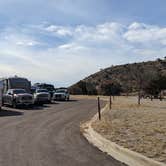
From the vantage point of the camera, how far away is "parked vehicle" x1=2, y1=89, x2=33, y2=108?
4031 cm

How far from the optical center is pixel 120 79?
4040 inches

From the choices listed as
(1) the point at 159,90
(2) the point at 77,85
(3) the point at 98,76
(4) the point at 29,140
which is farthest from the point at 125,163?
(3) the point at 98,76

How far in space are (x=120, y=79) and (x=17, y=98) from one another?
64.0 m

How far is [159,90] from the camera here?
6097cm

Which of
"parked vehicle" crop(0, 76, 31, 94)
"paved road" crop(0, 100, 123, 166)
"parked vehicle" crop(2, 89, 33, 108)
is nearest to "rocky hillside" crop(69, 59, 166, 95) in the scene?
"parked vehicle" crop(0, 76, 31, 94)

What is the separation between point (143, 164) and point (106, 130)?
21.4 feet

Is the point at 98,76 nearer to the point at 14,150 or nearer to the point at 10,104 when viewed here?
the point at 10,104

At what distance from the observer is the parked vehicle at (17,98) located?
4031 centimetres

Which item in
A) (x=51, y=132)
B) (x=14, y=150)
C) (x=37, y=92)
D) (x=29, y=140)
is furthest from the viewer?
(x=37, y=92)

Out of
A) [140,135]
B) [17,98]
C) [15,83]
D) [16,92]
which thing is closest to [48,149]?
[140,135]

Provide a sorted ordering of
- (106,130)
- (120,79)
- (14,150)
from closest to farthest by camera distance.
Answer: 1. (14,150)
2. (106,130)
3. (120,79)

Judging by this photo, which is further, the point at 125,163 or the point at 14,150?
the point at 14,150

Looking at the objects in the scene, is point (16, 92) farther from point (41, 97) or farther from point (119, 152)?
point (119, 152)

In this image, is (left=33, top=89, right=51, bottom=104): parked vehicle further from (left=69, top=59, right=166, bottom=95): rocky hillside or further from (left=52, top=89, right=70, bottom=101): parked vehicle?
(left=69, top=59, right=166, bottom=95): rocky hillside
